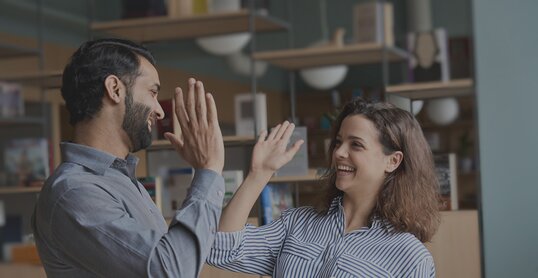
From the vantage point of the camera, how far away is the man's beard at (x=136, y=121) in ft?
4.94

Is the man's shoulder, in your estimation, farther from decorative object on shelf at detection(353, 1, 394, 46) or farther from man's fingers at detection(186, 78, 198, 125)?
decorative object on shelf at detection(353, 1, 394, 46)

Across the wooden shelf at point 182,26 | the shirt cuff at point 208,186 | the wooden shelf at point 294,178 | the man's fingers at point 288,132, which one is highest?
the wooden shelf at point 182,26

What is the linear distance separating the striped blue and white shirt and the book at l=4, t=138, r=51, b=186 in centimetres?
228

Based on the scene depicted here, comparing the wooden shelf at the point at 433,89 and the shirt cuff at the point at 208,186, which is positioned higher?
the wooden shelf at the point at 433,89

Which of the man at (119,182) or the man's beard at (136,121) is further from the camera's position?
the man's beard at (136,121)

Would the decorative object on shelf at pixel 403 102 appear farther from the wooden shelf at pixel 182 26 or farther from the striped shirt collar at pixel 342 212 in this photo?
the striped shirt collar at pixel 342 212

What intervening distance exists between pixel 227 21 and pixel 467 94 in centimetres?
122

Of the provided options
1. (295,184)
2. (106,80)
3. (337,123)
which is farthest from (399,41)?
(106,80)

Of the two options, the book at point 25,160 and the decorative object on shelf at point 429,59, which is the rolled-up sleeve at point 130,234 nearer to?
the book at point 25,160

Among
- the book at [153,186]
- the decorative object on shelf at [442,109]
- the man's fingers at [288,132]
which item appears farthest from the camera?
the decorative object on shelf at [442,109]

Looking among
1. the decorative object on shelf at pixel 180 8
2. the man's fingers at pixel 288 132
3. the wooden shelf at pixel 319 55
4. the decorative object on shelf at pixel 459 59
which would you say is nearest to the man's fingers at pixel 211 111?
the man's fingers at pixel 288 132

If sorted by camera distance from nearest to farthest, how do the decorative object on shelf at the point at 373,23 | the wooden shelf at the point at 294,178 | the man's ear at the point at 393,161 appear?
the man's ear at the point at 393,161
the wooden shelf at the point at 294,178
the decorative object on shelf at the point at 373,23

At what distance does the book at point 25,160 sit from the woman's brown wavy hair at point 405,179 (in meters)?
2.45

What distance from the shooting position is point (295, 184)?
11.4 ft
